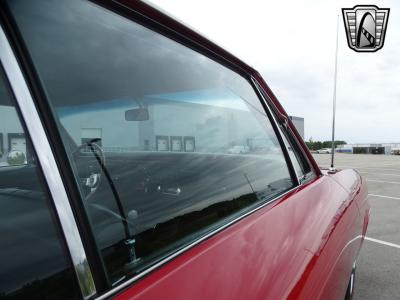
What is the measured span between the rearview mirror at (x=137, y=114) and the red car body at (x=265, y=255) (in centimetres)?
28

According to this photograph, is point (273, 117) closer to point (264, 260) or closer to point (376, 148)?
point (264, 260)

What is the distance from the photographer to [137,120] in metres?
1.04

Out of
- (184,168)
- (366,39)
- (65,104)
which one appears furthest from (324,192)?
(366,39)

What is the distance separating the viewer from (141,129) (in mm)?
1028

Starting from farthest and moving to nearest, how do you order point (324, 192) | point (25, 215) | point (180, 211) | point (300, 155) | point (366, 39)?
point (366, 39), point (300, 155), point (324, 192), point (180, 211), point (25, 215)

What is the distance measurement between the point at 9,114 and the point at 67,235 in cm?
28

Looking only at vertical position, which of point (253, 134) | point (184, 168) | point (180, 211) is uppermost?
point (253, 134)

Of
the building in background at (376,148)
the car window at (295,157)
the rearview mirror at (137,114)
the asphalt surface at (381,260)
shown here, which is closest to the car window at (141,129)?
the rearview mirror at (137,114)

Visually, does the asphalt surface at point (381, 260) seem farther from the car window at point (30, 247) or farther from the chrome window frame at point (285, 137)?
the car window at point (30, 247)

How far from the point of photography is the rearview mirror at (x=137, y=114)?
105 cm

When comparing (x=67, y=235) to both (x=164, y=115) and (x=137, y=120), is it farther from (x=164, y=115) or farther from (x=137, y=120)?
(x=164, y=115)

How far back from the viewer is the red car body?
2.34 feet

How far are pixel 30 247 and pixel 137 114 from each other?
1.87 feet

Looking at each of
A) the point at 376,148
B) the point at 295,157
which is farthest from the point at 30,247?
the point at 376,148
